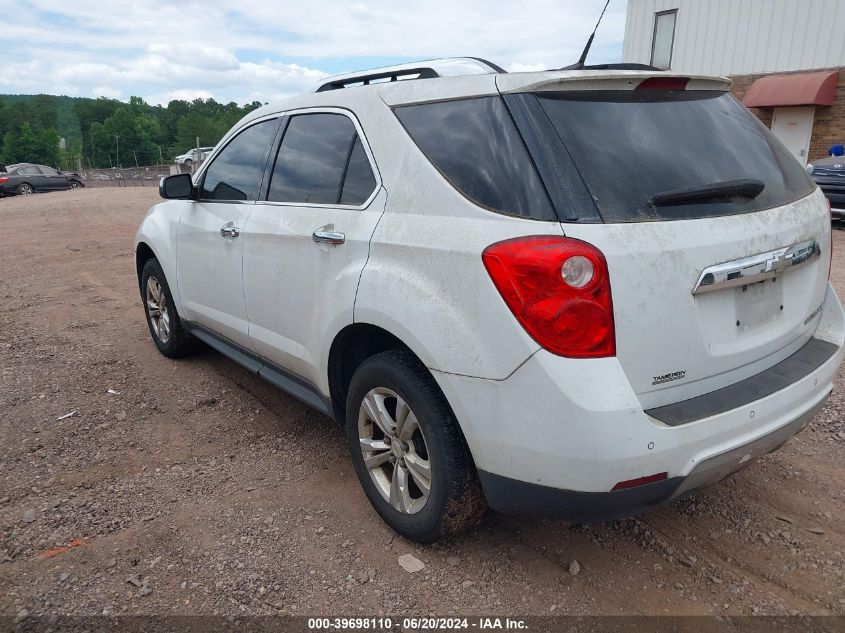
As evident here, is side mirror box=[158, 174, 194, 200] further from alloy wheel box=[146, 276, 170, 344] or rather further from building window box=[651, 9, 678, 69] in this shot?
building window box=[651, 9, 678, 69]

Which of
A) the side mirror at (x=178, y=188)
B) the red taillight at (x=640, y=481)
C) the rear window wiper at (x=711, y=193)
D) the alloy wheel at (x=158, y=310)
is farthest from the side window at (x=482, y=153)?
the alloy wheel at (x=158, y=310)

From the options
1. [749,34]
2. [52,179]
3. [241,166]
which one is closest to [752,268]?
[241,166]

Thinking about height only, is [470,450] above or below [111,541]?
above

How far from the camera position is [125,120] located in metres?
109

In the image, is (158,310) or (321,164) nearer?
(321,164)

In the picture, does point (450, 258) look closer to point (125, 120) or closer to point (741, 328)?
point (741, 328)

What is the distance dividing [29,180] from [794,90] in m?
29.2

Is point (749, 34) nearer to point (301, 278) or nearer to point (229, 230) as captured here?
point (229, 230)

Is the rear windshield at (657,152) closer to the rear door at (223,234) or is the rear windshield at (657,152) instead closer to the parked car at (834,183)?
the rear door at (223,234)

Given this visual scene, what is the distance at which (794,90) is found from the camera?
1667cm

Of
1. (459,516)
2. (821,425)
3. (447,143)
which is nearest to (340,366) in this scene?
(459,516)

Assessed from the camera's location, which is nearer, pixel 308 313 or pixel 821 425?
pixel 308 313

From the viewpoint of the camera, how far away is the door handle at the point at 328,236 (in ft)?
9.20

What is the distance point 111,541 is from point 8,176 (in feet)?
99.8
